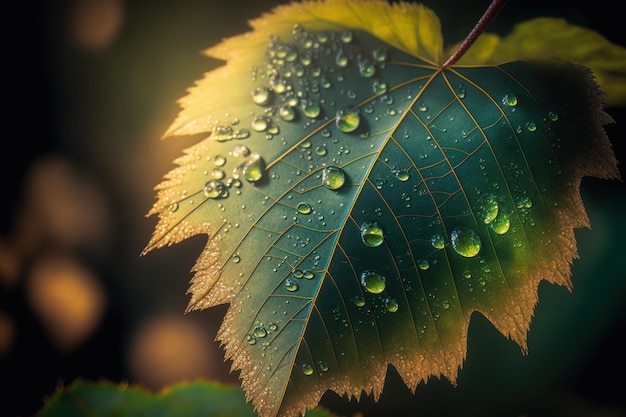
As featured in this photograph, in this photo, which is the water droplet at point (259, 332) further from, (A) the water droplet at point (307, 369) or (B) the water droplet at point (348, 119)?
(B) the water droplet at point (348, 119)

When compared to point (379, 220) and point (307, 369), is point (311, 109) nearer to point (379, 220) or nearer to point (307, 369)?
point (379, 220)

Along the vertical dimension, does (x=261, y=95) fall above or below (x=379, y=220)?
above

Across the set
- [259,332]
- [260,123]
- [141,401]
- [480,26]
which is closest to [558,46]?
[480,26]

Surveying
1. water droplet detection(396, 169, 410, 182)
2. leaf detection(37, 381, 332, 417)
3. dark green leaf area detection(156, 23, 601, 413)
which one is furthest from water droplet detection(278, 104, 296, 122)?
leaf detection(37, 381, 332, 417)

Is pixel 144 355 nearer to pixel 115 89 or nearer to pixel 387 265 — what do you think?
pixel 115 89

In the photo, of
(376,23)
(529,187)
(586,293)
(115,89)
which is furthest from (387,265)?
(115,89)

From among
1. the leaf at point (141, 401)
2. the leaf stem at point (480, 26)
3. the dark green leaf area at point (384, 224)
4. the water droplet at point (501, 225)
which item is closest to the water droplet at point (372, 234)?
the dark green leaf area at point (384, 224)

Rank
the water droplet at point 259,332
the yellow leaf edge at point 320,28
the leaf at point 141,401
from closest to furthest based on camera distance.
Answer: the water droplet at point 259,332, the yellow leaf edge at point 320,28, the leaf at point 141,401
